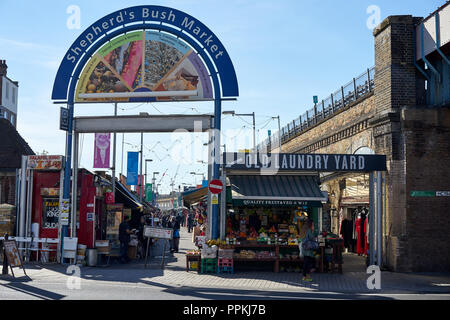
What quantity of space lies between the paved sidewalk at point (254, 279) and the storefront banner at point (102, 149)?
9612mm

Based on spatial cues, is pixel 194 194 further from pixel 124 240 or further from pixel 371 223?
pixel 371 223

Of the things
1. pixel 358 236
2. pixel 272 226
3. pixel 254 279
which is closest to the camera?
pixel 254 279

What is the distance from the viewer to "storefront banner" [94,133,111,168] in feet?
86.6

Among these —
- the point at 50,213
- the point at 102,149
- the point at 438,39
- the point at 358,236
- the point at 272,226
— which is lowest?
the point at 358,236

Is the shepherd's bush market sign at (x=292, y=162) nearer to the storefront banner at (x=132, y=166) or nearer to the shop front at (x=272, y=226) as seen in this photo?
the shop front at (x=272, y=226)

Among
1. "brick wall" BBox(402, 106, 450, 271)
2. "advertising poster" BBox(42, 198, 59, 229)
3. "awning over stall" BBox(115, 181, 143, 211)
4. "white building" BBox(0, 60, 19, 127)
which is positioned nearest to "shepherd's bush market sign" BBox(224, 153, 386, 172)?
"brick wall" BBox(402, 106, 450, 271)

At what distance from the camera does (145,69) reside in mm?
18531

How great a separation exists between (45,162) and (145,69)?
16.1ft

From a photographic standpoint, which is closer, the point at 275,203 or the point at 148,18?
the point at 275,203

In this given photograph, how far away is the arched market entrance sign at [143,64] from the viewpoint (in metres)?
18.1

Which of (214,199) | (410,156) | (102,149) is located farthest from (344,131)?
(102,149)

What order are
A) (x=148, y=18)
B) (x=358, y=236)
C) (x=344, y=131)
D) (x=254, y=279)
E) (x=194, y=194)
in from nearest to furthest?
(x=254, y=279) < (x=148, y=18) < (x=194, y=194) < (x=358, y=236) < (x=344, y=131)
